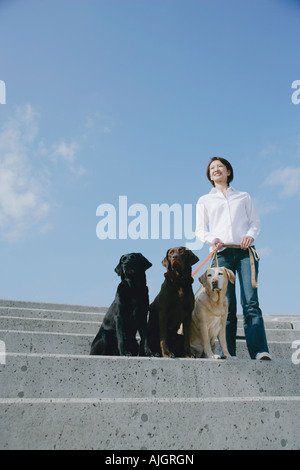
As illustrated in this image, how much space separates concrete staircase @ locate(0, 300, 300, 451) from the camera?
1919 millimetres

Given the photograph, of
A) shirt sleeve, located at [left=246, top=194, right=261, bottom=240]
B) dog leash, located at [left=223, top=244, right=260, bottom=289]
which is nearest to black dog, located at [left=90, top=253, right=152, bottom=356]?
dog leash, located at [left=223, top=244, right=260, bottom=289]

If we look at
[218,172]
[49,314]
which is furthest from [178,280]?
[49,314]

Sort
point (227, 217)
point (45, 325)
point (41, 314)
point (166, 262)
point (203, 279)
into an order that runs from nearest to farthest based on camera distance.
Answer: point (166, 262), point (203, 279), point (227, 217), point (45, 325), point (41, 314)

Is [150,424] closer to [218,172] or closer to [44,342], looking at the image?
[44,342]

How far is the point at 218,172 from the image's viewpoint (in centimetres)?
412

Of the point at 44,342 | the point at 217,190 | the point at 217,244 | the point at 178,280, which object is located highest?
the point at 217,190

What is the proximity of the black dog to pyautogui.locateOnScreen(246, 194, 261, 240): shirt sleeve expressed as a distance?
121cm

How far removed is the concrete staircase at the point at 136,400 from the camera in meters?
1.92

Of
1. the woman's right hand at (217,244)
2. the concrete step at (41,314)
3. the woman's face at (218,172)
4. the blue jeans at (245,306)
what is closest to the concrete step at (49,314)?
the concrete step at (41,314)

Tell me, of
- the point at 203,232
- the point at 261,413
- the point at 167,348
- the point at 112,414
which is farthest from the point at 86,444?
the point at 203,232

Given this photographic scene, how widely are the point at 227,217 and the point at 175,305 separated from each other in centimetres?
115

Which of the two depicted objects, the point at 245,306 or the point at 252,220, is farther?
the point at 252,220

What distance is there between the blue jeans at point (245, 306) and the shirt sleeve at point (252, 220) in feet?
0.67

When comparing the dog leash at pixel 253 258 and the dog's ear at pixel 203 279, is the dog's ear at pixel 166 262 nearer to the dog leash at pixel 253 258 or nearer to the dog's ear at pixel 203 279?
the dog's ear at pixel 203 279
